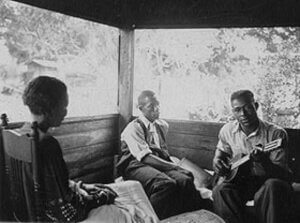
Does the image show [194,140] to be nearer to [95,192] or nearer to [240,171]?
[240,171]

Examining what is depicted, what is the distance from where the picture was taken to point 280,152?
1.49 m

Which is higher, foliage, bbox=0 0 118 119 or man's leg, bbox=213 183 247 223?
foliage, bbox=0 0 118 119

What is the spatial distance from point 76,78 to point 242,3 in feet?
3.13

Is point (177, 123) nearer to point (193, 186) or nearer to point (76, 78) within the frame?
point (193, 186)

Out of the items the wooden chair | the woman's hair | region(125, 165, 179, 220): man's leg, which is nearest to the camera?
the wooden chair

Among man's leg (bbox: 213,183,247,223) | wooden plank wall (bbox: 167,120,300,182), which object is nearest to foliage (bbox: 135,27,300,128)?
wooden plank wall (bbox: 167,120,300,182)

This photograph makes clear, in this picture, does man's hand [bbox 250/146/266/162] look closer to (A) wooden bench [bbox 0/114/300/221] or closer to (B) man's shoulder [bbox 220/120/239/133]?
(B) man's shoulder [bbox 220/120/239/133]

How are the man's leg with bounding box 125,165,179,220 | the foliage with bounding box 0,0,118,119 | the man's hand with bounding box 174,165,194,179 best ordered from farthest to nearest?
1. the man's hand with bounding box 174,165,194,179
2. the man's leg with bounding box 125,165,179,220
3. the foliage with bounding box 0,0,118,119

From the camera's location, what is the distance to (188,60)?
186 centimetres

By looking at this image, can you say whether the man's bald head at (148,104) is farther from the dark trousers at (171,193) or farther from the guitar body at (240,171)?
the guitar body at (240,171)

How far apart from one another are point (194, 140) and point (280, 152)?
20.2 inches

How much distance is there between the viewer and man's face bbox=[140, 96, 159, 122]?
172 centimetres

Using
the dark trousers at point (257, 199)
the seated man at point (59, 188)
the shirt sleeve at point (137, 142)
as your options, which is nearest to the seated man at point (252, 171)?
the dark trousers at point (257, 199)

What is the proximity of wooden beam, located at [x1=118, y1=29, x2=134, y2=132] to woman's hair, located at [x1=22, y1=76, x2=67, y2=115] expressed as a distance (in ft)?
3.59
